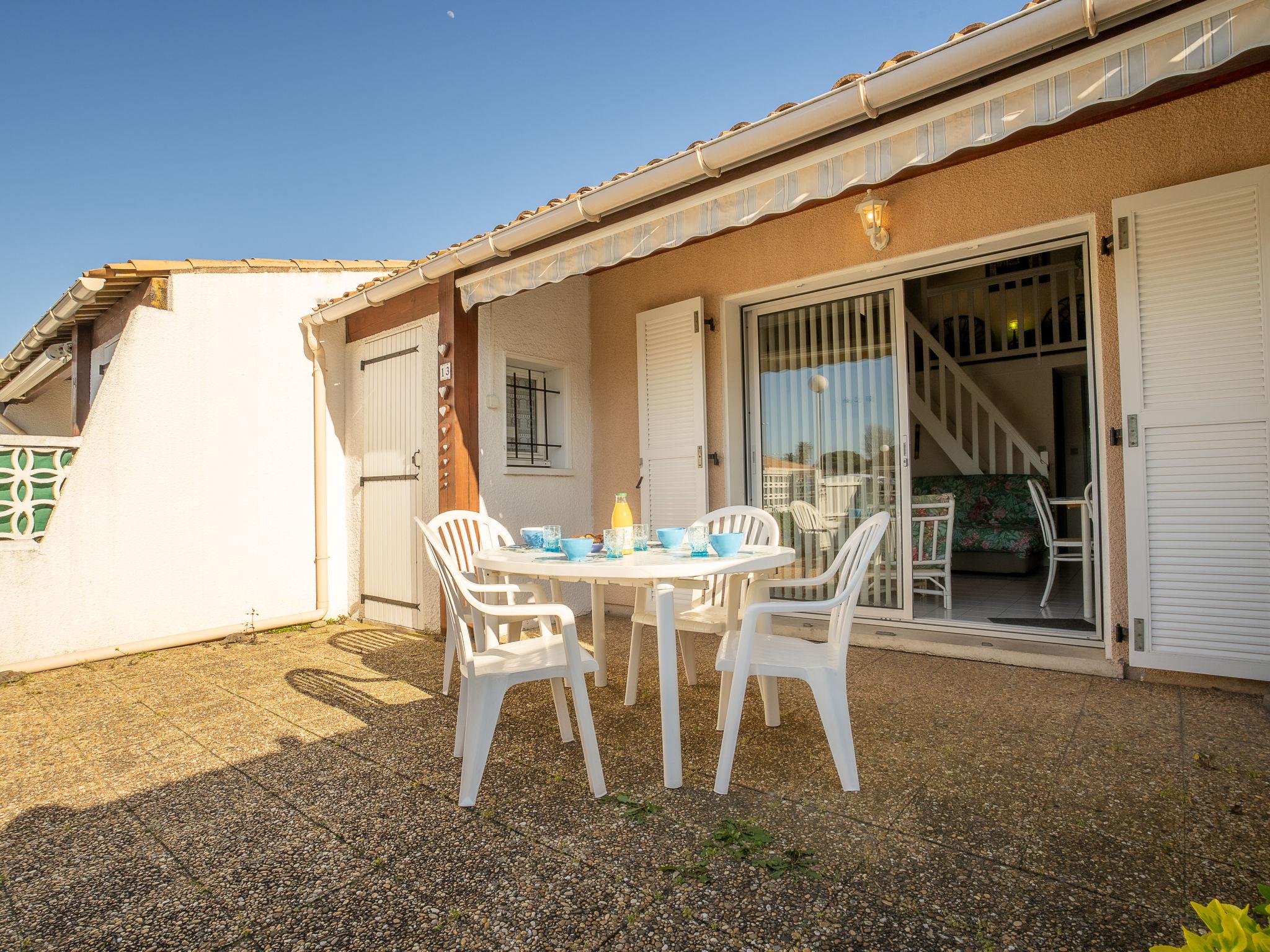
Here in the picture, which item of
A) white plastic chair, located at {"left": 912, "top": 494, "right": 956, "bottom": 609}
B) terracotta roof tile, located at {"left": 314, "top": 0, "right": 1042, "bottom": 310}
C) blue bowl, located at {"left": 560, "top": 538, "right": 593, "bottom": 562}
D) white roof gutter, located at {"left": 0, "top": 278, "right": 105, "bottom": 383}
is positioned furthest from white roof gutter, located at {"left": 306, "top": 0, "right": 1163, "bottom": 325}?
white roof gutter, located at {"left": 0, "top": 278, "right": 105, "bottom": 383}

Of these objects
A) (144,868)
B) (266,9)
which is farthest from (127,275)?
(144,868)

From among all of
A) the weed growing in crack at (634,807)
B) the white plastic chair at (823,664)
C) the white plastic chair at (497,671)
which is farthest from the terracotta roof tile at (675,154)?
the weed growing in crack at (634,807)

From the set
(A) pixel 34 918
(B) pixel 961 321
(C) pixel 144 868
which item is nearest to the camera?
(A) pixel 34 918

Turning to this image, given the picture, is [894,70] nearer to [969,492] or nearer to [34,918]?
[34,918]

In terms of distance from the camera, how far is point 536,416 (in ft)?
17.6

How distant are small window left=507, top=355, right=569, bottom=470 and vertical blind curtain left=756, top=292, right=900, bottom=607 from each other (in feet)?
5.43

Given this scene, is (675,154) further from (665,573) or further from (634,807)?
(634,807)

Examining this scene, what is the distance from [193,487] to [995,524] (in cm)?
739

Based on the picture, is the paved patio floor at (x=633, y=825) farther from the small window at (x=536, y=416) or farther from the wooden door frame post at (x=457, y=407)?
the small window at (x=536, y=416)

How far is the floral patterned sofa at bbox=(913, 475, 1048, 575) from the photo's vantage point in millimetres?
6777

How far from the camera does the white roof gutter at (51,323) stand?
5125 millimetres

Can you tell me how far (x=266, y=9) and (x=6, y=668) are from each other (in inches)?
220

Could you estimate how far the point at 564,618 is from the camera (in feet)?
7.12

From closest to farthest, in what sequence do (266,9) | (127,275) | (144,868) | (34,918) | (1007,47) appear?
(34,918) < (144,868) < (1007,47) < (127,275) < (266,9)
